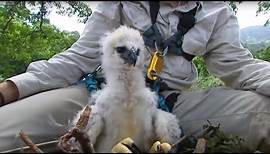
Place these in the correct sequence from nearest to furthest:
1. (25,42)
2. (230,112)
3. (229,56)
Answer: (230,112), (229,56), (25,42)

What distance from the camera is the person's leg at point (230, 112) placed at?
1545 millimetres

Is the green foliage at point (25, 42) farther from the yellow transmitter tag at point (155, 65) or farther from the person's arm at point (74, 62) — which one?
the yellow transmitter tag at point (155, 65)

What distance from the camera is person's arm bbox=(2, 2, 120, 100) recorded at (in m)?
1.73

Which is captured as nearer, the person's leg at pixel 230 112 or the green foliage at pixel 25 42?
the person's leg at pixel 230 112

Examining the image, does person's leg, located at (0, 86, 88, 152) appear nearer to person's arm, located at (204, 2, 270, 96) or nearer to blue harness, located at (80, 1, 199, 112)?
blue harness, located at (80, 1, 199, 112)

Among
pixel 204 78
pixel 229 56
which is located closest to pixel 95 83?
pixel 229 56

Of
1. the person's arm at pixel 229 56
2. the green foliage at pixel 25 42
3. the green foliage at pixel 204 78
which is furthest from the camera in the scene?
the green foliage at pixel 25 42

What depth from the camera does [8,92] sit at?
1.69 metres

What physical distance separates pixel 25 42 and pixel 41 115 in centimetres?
88

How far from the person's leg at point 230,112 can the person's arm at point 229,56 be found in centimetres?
5

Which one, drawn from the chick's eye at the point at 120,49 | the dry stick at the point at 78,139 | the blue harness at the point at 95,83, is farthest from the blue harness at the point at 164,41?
the dry stick at the point at 78,139

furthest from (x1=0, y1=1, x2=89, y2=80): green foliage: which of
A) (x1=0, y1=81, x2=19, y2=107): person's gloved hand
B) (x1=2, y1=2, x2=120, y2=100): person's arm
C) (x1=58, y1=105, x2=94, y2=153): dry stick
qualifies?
(x1=58, y1=105, x2=94, y2=153): dry stick

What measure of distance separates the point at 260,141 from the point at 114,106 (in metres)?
0.44

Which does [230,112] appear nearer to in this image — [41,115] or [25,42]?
[41,115]
